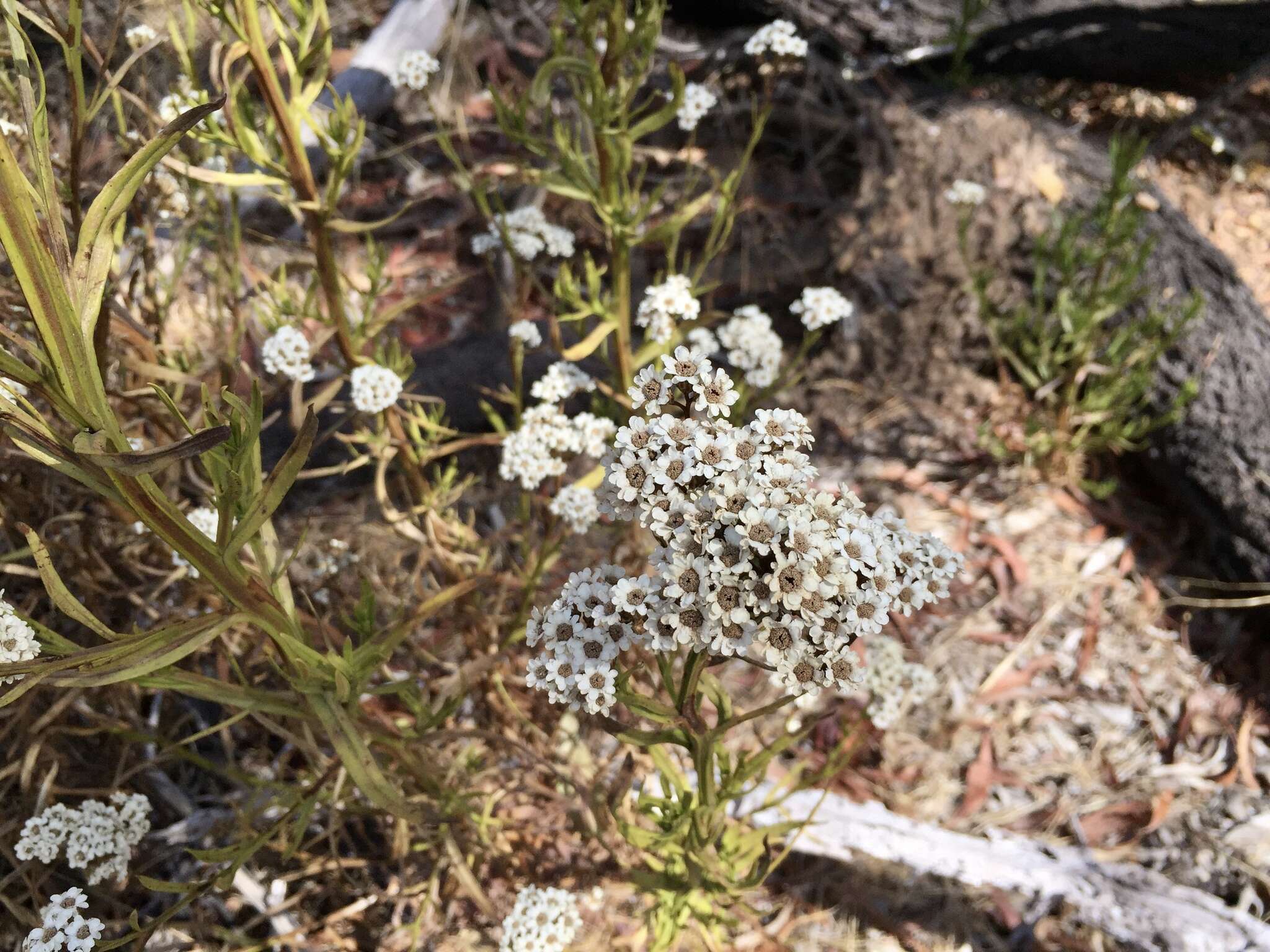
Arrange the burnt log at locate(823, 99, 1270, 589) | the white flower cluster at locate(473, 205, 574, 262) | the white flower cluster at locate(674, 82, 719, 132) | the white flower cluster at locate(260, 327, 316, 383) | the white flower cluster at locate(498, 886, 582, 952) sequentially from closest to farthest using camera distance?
the white flower cluster at locate(498, 886, 582, 952), the white flower cluster at locate(260, 327, 316, 383), the white flower cluster at locate(674, 82, 719, 132), the white flower cluster at locate(473, 205, 574, 262), the burnt log at locate(823, 99, 1270, 589)

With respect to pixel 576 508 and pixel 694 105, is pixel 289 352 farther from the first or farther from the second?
pixel 694 105

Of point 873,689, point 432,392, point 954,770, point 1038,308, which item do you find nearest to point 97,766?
point 432,392

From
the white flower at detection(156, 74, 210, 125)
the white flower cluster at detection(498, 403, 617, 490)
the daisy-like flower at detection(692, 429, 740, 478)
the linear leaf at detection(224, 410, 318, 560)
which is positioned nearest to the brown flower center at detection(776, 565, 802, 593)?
the daisy-like flower at detection(692, 429, 740, 478)

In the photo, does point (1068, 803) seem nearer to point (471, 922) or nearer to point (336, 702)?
point (471, 922)

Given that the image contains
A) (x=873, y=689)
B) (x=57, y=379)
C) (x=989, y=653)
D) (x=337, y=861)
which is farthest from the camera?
(x=989, y=653)

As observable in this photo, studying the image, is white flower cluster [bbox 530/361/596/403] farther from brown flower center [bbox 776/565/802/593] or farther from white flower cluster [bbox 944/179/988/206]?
white flower cluster [bbox 944/179/988/206]

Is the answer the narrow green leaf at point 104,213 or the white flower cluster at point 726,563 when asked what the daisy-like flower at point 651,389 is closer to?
the white flower cluster at point 726,563
